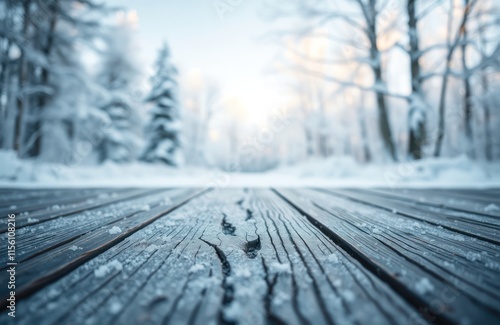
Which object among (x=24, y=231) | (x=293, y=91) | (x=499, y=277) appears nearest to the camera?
(x=499, y=277)

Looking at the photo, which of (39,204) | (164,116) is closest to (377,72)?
(39,204)

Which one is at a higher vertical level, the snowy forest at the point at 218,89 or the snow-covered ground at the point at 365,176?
the snowy forest at the point at 218,89

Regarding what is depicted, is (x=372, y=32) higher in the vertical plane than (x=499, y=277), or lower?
higher

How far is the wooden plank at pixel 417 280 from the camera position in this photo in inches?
15.8

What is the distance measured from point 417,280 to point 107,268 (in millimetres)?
764

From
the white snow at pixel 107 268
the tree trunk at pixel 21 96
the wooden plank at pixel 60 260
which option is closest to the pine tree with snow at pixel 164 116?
the tree trunk at pixel 21 96

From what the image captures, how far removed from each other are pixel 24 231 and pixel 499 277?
1.63 meters

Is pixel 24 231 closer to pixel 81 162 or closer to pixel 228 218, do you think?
pixel 228 218

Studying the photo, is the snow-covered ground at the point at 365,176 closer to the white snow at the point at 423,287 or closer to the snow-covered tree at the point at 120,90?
the white snow at the point at 423,287

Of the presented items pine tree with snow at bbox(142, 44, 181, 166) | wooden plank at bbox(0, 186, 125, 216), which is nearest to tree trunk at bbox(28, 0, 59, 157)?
pine tree with snow at bbox(142, 44, 181, 166)

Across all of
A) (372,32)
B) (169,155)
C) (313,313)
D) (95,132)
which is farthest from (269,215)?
(95,132)

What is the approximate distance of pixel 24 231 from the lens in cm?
96

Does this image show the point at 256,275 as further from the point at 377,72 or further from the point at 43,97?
the point at 43,97

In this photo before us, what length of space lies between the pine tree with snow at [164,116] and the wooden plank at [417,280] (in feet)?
42.6
